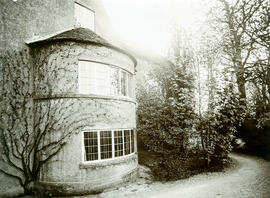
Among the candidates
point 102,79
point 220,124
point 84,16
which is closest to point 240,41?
point 220,124

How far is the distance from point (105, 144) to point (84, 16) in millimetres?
10563

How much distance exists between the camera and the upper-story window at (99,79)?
430 inches

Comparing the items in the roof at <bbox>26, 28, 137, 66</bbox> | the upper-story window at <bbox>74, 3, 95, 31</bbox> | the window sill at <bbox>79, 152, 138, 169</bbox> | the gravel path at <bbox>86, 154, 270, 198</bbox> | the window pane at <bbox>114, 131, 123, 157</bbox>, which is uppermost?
the upper-story window at <bbox>74, 3, 95, 31</bbox>

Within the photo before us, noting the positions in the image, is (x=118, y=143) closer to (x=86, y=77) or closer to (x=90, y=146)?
(x=90, y=146)

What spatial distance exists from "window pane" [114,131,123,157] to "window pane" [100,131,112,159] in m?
0.39

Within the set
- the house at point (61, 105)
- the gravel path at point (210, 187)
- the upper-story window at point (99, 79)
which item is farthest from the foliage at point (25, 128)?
the gravel path at point (210, 187)

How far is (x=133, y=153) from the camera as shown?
12930mm

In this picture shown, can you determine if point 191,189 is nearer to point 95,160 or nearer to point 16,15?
point 95,160

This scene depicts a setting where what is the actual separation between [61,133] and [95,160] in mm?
2017

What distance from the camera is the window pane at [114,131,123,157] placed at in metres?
11.5

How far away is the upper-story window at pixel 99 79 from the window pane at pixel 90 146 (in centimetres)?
209

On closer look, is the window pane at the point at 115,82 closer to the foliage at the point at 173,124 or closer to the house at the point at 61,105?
the house at the point at 61,105

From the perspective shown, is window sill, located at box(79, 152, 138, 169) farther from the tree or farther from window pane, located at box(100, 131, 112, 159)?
the tree

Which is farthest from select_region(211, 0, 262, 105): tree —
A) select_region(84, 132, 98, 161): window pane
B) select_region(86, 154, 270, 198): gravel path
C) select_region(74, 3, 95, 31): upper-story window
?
select_region(74, 3, 95, 31): upper-story window
